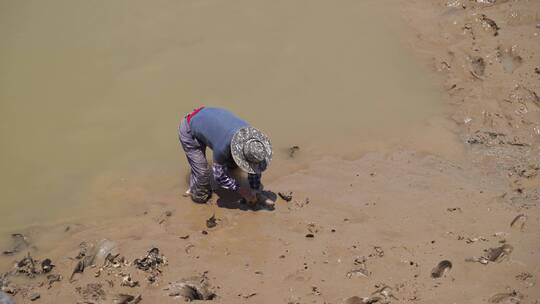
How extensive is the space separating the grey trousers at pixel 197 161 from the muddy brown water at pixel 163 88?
0.42m

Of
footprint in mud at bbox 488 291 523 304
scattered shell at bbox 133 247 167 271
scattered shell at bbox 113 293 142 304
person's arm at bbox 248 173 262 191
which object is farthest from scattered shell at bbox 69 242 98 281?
footprint in mud at bbox 488 291 523 304

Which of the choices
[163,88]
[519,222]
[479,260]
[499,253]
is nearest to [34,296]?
[163,88]

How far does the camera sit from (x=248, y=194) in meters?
5.27

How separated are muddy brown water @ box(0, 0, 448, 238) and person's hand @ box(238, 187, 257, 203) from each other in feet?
1.98

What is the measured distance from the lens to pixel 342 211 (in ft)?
17.3

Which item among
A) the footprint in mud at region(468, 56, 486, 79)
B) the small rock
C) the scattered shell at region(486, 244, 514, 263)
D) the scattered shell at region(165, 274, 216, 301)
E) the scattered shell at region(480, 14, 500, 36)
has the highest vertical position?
the scattered shell at region(480, 14, 500, 36)

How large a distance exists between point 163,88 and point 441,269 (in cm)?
404

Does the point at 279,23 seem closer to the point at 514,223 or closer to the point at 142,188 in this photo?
the point at 142,188

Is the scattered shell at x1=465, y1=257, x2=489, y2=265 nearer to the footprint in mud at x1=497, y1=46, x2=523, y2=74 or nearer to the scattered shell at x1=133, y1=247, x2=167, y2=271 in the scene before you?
the scattered shell at x1=133, y1=247, x2=167, y2=271

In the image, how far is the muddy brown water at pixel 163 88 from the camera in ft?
19.8

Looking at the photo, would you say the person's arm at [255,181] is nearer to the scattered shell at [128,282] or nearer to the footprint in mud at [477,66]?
the scattered shell at [128,282]

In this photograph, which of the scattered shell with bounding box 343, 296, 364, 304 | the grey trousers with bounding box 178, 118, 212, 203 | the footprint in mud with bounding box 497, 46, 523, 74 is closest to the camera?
the scattered shell with bounding box 343, 296, 364, 304

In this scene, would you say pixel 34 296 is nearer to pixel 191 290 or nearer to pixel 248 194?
pixel 191 290

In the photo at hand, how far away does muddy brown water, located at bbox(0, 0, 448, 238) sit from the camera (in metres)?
6.03
